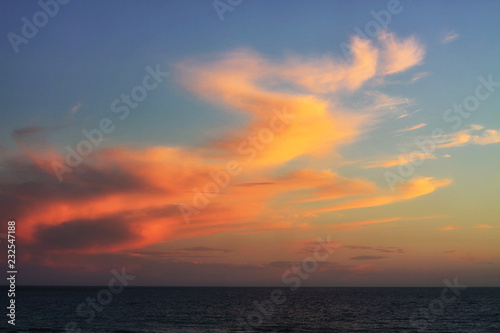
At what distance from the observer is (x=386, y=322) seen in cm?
7544

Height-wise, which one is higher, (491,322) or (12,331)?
(12,331)

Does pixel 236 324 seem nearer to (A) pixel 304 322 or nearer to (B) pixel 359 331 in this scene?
(A) pixel 304 322

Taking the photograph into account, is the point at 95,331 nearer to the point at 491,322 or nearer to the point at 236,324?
the point at 236,324

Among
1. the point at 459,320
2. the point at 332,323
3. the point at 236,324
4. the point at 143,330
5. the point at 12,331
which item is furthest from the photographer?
the point at 459,320

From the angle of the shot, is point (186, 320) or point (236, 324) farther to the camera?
point (186, 320)

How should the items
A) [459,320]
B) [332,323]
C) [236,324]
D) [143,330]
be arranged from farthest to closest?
[459,320], [332,323], [236,324], [143,330]

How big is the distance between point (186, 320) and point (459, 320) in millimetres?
50222

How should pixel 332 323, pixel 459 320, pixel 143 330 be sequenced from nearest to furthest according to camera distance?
pixel 143 330, pixel 332 323, pixel 459 320

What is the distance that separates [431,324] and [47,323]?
63.3 metres

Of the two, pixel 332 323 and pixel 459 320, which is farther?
pixel 459 320

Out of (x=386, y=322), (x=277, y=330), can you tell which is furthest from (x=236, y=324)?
(x=386, y=322)

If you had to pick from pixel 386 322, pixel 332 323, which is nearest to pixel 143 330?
pixel 332 323

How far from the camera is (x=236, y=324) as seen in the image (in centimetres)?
6756

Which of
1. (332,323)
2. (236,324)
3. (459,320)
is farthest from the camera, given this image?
(459,320)
